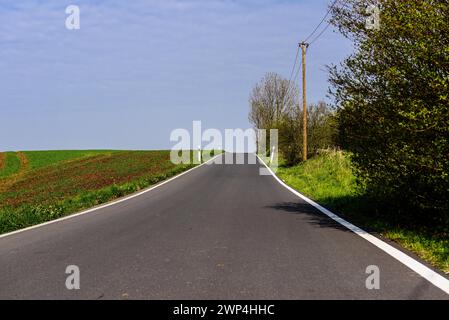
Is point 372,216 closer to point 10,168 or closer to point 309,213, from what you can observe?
point 309,213

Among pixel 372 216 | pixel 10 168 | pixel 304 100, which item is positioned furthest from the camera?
pixel 10 168

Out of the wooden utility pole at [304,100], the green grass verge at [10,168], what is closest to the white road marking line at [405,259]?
the wooden utility pole at [304,100]

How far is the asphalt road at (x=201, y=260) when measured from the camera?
4.50 meters

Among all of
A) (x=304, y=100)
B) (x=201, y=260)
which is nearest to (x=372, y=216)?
(x=201, y=260)

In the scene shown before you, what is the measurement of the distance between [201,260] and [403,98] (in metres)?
3.90

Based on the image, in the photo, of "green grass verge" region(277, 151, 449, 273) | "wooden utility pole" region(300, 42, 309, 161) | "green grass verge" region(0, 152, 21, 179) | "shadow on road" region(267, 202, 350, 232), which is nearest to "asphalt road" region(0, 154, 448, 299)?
"shadow on road" region(267, 202, 350, 232)

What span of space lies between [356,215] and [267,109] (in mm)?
59394

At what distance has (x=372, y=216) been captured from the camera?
32.1 feet

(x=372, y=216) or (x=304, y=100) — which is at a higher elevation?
(x=304, y=100)

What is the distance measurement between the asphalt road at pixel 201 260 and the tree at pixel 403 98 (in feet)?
4.57

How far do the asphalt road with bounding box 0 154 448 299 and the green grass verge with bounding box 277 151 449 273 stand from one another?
61 centimetres

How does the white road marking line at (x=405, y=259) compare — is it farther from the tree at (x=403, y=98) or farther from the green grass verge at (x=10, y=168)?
the green grass verge at (x=10, y=168)

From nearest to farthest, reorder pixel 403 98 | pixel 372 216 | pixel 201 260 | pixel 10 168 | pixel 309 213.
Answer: pixel 201 260, pixel 403 98, pixel 372 216, pixel 309 213, pixel 10 168

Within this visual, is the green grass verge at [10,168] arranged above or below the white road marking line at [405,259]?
below
